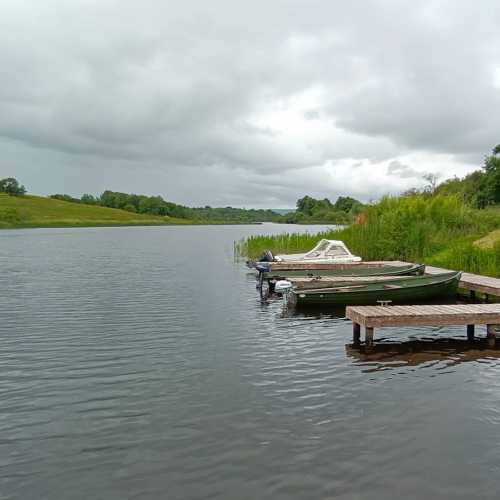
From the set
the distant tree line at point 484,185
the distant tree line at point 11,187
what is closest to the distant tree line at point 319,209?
the distant tree line at point 484,185

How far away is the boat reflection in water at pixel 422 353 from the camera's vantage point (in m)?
11.1

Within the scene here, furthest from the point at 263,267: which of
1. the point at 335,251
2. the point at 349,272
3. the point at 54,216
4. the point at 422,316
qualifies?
the point at 54,216

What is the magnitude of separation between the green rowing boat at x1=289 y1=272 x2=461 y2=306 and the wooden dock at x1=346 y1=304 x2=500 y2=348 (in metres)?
3.79

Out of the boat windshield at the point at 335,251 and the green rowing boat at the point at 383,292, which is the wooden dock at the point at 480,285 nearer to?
the green rowing boat at the point at 383,292

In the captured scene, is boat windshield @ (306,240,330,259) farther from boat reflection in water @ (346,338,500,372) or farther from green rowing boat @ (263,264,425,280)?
boat reflection in water @ (346,338,500,372)

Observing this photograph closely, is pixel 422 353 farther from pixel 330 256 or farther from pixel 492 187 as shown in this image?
pixel 492 187

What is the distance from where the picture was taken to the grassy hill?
12175 centimetres

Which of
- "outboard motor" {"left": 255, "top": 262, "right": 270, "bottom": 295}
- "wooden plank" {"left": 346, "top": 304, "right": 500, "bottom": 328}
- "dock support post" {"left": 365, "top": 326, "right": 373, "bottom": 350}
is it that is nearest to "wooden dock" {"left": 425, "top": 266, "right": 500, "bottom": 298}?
"wooden plank" {"left": 346, "top": 304, "right": 500, "bottom": 328}

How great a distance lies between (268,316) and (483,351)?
6.95 m

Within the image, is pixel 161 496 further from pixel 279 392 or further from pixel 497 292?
pixel 497 292

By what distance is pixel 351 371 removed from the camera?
410 inches

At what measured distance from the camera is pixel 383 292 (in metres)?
17.2

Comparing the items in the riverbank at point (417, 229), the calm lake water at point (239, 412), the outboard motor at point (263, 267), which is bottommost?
the calm lake water at point (239, 412)

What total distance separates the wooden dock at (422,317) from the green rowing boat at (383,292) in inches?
149
